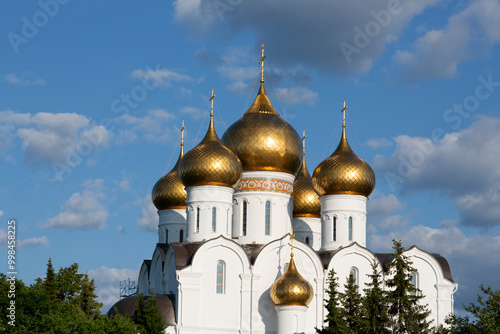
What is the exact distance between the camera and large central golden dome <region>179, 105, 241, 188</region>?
2962 cm

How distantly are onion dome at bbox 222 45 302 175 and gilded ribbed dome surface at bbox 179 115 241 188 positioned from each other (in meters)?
1.24

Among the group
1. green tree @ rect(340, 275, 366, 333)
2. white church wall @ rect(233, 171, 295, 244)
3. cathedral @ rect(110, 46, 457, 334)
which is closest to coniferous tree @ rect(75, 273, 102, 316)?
cathedral @ rect(110, 46, 457, 334)

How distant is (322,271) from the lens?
97.6 ft

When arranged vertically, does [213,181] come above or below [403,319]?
above

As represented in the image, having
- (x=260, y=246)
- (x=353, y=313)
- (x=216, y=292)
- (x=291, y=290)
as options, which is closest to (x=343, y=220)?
(x=260, y=246)

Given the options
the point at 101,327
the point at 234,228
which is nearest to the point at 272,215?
the point at 234,228

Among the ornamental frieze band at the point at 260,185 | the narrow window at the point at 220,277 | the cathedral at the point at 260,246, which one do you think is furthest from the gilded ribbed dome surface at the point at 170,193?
the narrow window at the point at 220,277

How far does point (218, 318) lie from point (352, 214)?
6.31m

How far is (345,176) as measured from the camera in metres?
30.9

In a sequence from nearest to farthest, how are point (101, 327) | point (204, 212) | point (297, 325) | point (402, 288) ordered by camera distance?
point (402, 288) → point (101, 327) → point (297, 325) → point (204, 212)

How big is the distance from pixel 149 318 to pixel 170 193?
31.2 ft

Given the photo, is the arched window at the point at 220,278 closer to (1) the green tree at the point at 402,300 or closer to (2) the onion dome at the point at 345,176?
(2) the onion dome at the point at 345,176

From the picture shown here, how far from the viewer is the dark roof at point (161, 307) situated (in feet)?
91.2

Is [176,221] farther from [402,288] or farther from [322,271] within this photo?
[402,288]
